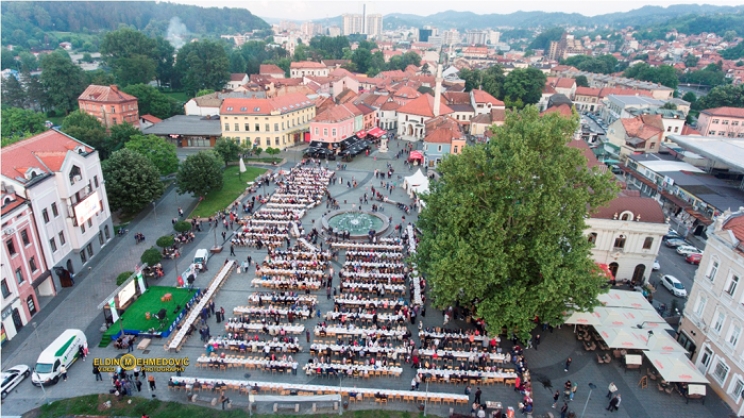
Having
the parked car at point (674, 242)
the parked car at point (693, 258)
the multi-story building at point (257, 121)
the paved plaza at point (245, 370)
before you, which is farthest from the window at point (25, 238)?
the parked car at point (674, 242)

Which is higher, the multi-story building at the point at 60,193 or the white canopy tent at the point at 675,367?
the multi-story building at the point at 60,193

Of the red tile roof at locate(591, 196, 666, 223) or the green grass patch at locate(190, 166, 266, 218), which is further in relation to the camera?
the green grass patch at locate(190, 166, 266, 218)

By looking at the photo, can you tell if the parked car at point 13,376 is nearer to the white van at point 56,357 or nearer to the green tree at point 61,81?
the white van at point 56,357

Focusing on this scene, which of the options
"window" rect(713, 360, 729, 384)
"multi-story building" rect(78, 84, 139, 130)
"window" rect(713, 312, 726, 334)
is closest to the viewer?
"window" rect(713, 360, 729, 384)

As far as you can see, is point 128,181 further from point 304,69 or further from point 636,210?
point 304,69

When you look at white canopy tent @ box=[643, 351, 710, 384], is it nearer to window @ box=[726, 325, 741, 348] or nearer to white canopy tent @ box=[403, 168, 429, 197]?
window @ box=[726, 325, 741, 348]

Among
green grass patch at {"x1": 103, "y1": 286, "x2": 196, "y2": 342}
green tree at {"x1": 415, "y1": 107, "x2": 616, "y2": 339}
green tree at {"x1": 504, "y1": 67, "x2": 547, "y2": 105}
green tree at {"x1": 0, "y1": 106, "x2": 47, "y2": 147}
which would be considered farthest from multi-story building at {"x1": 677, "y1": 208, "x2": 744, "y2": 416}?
green tree at {"x1": 504, "y1": 67, "x2": 547, "y2": 105}
